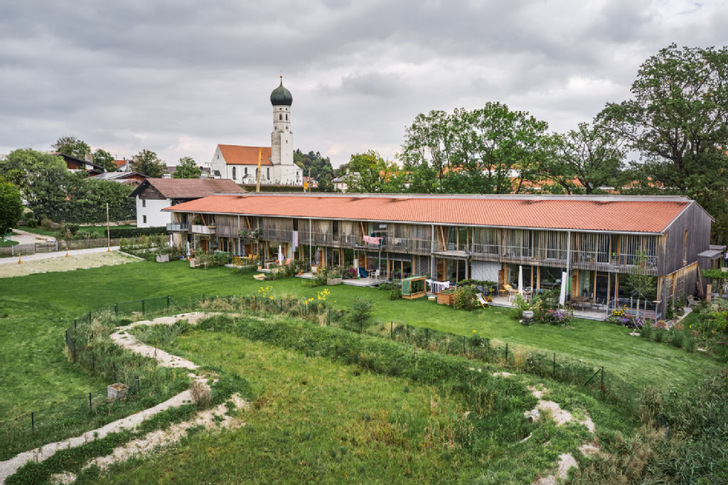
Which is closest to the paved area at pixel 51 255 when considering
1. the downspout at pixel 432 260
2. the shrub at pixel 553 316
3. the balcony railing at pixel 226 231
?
the balcony railing at pixel 226 231

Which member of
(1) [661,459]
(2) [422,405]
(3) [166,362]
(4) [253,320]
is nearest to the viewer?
(1) [661,459]

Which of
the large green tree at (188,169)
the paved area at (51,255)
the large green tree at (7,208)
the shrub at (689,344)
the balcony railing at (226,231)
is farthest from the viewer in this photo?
the large green tree at (188,169)

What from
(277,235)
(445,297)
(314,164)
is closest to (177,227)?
(277,235)

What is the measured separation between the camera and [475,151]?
4453 cm

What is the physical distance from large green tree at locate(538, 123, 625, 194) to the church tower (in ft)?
211

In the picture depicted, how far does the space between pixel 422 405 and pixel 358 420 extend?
2082 mm

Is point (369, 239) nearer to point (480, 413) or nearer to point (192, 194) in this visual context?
point (480, 413)

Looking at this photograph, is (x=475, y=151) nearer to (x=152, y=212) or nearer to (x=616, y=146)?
(x=616, y=146)

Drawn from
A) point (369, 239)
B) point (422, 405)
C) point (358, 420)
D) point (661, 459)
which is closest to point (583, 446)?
point (661, 459)

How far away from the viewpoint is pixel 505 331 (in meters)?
20.5

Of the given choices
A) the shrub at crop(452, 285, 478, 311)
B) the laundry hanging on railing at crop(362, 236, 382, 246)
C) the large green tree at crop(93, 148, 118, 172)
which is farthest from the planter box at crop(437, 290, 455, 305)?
the large green tree at crop(93, 148, 118, 172)

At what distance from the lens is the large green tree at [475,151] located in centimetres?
4203

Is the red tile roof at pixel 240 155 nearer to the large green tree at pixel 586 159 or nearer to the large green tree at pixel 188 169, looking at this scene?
the large green tree at pixel 188 169

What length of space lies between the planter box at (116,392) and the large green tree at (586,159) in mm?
34741
